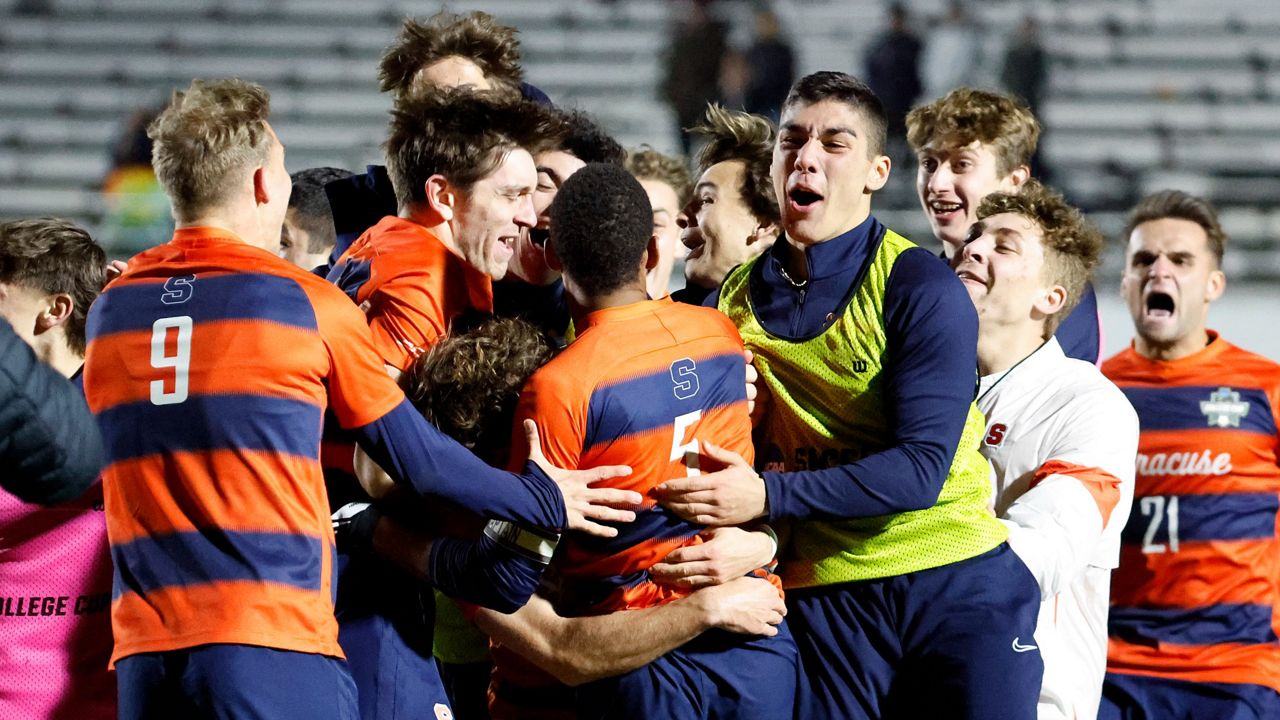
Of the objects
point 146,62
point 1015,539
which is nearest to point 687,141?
point 146,62

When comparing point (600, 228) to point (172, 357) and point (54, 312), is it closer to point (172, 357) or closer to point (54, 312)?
point (172, 357)

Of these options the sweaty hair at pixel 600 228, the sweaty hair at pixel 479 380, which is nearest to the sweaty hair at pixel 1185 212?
the sweaty hair at pixel 600 228

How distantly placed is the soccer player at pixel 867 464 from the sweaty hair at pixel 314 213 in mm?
2296

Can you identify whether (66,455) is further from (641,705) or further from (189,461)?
(641,705)

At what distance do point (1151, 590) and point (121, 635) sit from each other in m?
4.13

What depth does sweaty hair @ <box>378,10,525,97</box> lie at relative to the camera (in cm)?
532

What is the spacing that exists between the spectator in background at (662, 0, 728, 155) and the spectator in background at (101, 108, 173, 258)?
4587mm

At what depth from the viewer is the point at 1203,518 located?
18.9ft

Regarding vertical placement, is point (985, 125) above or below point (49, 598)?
above

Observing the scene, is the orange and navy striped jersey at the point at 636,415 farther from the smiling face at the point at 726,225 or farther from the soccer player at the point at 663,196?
the soccer player at the point at 663,196

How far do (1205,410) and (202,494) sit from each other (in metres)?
4.43

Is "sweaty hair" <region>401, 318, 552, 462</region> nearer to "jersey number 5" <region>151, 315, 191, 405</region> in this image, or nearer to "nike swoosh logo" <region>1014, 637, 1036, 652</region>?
"jersey number 5" <region>151, 315, 191, 405</region>

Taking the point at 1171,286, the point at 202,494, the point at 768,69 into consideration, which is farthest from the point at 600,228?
the point at 768,69

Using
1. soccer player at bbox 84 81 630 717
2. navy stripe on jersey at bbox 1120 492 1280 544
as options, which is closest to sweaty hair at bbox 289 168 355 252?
soccer player at bbox 84 81 630 717
